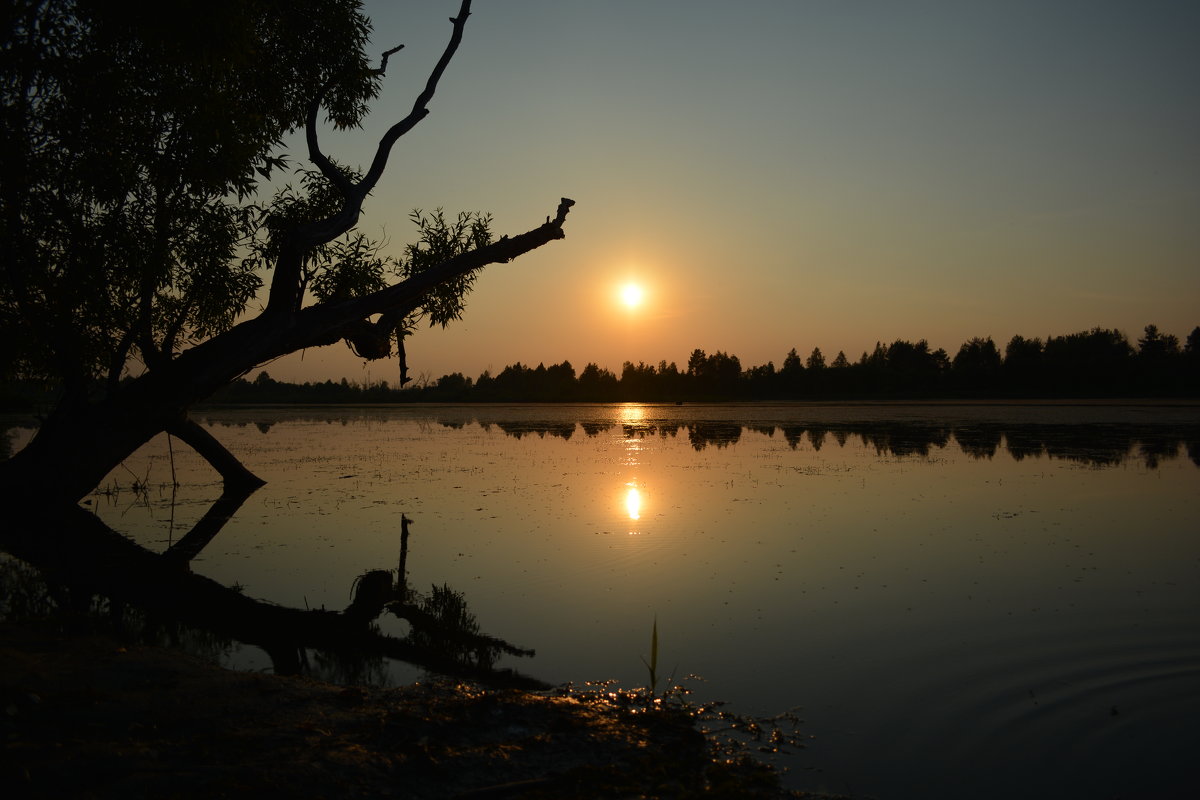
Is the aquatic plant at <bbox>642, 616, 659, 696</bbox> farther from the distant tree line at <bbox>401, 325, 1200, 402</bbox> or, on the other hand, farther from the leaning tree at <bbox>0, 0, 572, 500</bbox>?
the distant tree line at <bbox>401, 325, 1200, 402</bbox>

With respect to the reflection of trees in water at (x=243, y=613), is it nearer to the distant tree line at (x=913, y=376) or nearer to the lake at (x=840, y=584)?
the lake at (x=840, y=584)

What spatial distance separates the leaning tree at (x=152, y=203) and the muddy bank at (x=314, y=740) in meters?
8.90

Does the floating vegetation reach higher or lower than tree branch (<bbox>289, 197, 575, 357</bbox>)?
lower

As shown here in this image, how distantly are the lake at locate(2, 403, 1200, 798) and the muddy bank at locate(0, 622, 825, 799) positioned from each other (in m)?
0.99

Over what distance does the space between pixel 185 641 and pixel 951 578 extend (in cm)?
1039

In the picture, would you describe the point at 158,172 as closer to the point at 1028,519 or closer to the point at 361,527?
the point at 361,527

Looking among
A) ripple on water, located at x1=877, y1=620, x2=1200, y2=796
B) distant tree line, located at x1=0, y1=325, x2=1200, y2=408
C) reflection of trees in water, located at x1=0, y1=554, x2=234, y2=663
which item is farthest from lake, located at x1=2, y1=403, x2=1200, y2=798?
distant tree line, located at x1=0, y1=325, x2=1200, y2=408

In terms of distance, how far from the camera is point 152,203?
1595 cm

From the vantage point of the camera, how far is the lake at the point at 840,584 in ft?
Answer: 20.2

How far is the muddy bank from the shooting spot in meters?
4.80

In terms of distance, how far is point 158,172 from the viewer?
604 inches

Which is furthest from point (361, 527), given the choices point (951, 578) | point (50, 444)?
point (951, 578)

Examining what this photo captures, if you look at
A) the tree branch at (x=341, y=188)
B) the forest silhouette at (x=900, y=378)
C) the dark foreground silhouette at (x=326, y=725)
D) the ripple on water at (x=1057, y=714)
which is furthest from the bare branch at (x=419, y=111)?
the forest silhouette at (x=900, y=378)

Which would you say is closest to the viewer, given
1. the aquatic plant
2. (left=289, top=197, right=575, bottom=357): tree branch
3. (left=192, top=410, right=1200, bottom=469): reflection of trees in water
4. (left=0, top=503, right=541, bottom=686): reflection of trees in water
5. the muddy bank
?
the muddy bank
